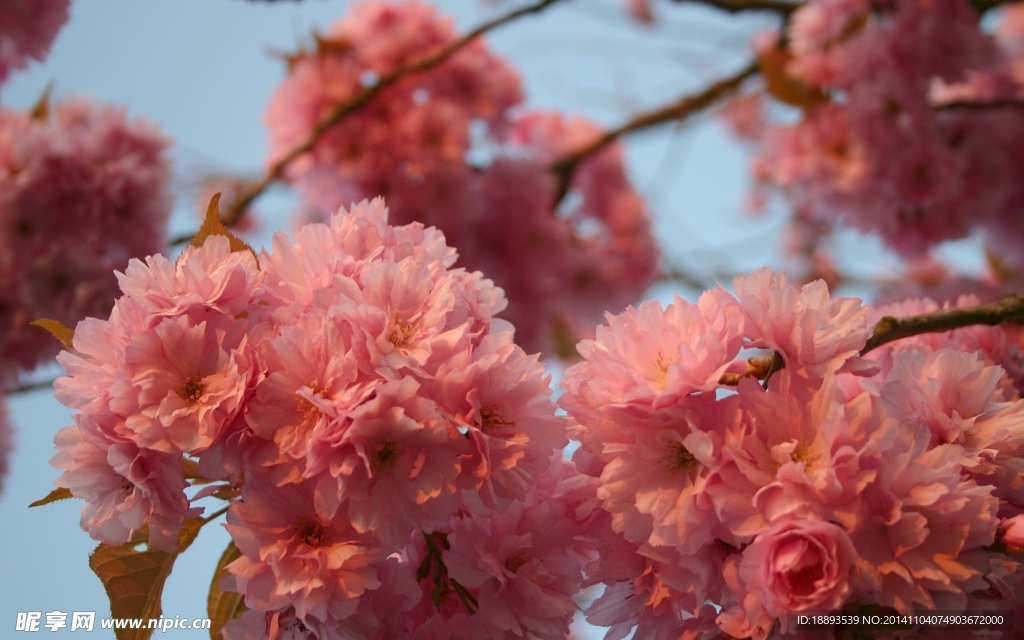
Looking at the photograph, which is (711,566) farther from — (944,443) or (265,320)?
(265,320)

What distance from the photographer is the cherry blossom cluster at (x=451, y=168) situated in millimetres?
2037

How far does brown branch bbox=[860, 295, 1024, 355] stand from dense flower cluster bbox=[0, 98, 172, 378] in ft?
4.52

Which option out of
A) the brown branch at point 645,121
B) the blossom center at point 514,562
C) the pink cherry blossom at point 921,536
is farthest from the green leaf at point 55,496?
the brown branch at point 645,121

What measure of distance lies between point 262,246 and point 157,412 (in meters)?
0.19

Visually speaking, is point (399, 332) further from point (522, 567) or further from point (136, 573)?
point (136, 573)

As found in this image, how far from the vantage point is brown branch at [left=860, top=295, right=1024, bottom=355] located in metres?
0.75

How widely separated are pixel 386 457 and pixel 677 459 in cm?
24

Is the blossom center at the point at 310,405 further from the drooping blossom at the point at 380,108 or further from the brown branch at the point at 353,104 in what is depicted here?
the drooping blossom at the point at 380,108

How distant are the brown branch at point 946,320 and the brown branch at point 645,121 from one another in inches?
64.9

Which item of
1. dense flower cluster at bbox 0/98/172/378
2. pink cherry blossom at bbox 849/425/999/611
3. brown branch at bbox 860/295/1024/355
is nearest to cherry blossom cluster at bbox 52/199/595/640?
pink cherry blossom at bbox 849/425/999/611

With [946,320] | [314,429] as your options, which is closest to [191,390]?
[314,429]

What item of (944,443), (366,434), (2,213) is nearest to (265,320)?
(366,434)

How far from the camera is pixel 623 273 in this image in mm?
2551

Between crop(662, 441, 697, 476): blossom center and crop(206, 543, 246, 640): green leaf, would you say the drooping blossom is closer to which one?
crop(206, 543, 246, 640): green leaf
